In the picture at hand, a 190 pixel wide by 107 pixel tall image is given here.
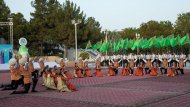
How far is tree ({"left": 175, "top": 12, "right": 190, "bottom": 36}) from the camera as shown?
202ft

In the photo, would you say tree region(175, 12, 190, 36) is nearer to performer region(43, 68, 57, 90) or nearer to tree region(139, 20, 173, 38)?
tree region(139, 20, 173, 38)

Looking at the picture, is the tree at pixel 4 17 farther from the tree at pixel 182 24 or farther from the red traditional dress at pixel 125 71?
the red traditional dress at pixel 125 71

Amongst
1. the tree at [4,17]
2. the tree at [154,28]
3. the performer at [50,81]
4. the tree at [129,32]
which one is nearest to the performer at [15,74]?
the performer at [50,81]

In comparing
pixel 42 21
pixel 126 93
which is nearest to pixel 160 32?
pixel 42 21

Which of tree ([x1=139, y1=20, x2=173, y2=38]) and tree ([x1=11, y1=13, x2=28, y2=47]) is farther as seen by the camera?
tree ([x1=139, y1=20, x2=173, y2=38])

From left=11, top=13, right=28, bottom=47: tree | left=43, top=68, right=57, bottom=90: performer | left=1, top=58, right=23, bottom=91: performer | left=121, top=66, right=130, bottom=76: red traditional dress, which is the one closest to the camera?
left=43, top=68, right=57, bottom=90: performer

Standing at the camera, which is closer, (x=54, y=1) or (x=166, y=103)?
(x=166, y=103)

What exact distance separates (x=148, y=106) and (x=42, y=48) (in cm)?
4878

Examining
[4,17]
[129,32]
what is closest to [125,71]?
[4,17]

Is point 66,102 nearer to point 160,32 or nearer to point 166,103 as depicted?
point 166,103

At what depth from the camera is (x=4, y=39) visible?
55188mm

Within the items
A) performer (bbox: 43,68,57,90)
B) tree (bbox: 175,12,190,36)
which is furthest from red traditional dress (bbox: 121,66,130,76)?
tree (bbox: 175,12,190,36)

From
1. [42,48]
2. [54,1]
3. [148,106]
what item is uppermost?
[54,1]

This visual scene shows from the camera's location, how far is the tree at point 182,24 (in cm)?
6163
